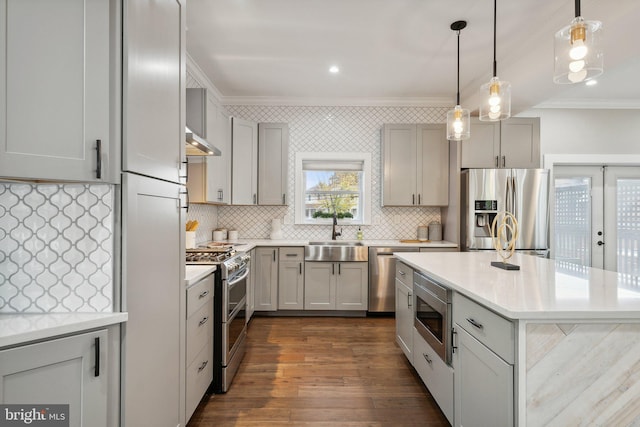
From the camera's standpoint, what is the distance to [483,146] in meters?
4.00

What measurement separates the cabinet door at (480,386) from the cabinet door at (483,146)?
2845mm

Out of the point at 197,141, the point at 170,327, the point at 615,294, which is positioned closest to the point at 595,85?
the point at 615,294

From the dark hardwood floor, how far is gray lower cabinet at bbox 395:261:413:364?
0.67 ft

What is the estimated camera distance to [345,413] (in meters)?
2.10

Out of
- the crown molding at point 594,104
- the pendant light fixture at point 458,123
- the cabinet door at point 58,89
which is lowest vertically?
the cabinet door at point 58,89

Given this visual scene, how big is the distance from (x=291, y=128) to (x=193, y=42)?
5.78ft

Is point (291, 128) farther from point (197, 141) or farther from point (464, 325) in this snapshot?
point (464, 325)

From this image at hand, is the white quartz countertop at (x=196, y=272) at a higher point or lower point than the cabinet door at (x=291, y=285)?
higher

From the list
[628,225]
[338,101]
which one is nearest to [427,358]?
[338,101]

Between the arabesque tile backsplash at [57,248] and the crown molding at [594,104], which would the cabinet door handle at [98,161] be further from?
the crown molding at [594,104]

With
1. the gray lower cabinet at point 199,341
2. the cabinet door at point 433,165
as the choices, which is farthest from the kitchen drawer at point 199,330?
the cabinet door at point 433,165

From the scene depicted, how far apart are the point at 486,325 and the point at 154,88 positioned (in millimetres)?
1831

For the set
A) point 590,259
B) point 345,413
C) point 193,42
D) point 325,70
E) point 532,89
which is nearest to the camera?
point 345,413

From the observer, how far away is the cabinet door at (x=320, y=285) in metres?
4.04
